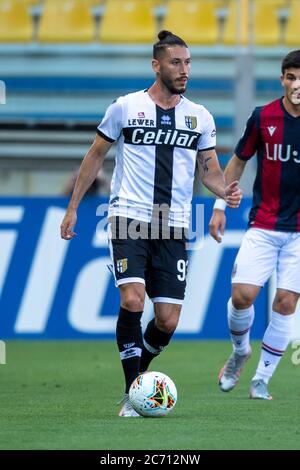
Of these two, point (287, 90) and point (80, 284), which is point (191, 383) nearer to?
point (287, 90)

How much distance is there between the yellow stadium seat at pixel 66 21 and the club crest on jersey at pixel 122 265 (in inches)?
483

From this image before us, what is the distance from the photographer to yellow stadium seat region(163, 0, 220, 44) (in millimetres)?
18891

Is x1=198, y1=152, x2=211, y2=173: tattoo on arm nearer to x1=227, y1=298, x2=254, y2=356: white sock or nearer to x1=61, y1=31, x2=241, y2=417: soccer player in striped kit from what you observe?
x1=61, y1=31, x2=241, y2=417: soccer player in striped kit

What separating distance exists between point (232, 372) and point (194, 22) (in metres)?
11.5

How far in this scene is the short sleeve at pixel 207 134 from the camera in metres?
7.45

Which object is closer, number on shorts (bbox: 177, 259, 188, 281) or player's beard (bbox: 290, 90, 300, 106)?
number on shorts (bbox: 177, 259, 188, 281)

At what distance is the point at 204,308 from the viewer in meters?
12.7

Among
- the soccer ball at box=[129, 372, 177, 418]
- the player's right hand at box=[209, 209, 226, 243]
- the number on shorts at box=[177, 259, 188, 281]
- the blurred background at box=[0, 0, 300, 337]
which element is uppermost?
the number on shorts at box=[177, 259, 188, 281]

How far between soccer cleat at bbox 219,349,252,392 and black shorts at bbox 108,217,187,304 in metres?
1.15

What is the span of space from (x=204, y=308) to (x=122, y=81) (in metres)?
6.57

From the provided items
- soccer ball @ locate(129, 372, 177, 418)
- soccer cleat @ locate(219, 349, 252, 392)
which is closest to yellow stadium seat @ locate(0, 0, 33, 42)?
soccer cleat @ locate(219, 349, 252, 392)

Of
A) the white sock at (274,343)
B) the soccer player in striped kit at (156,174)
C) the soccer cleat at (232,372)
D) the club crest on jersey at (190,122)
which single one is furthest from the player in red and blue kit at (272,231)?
the club crest on jersey at (190,122)

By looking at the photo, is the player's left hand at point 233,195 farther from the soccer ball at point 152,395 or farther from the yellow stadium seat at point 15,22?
the yellow stadium seat at point 15,22

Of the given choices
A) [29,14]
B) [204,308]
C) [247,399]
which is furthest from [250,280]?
[29,14]
